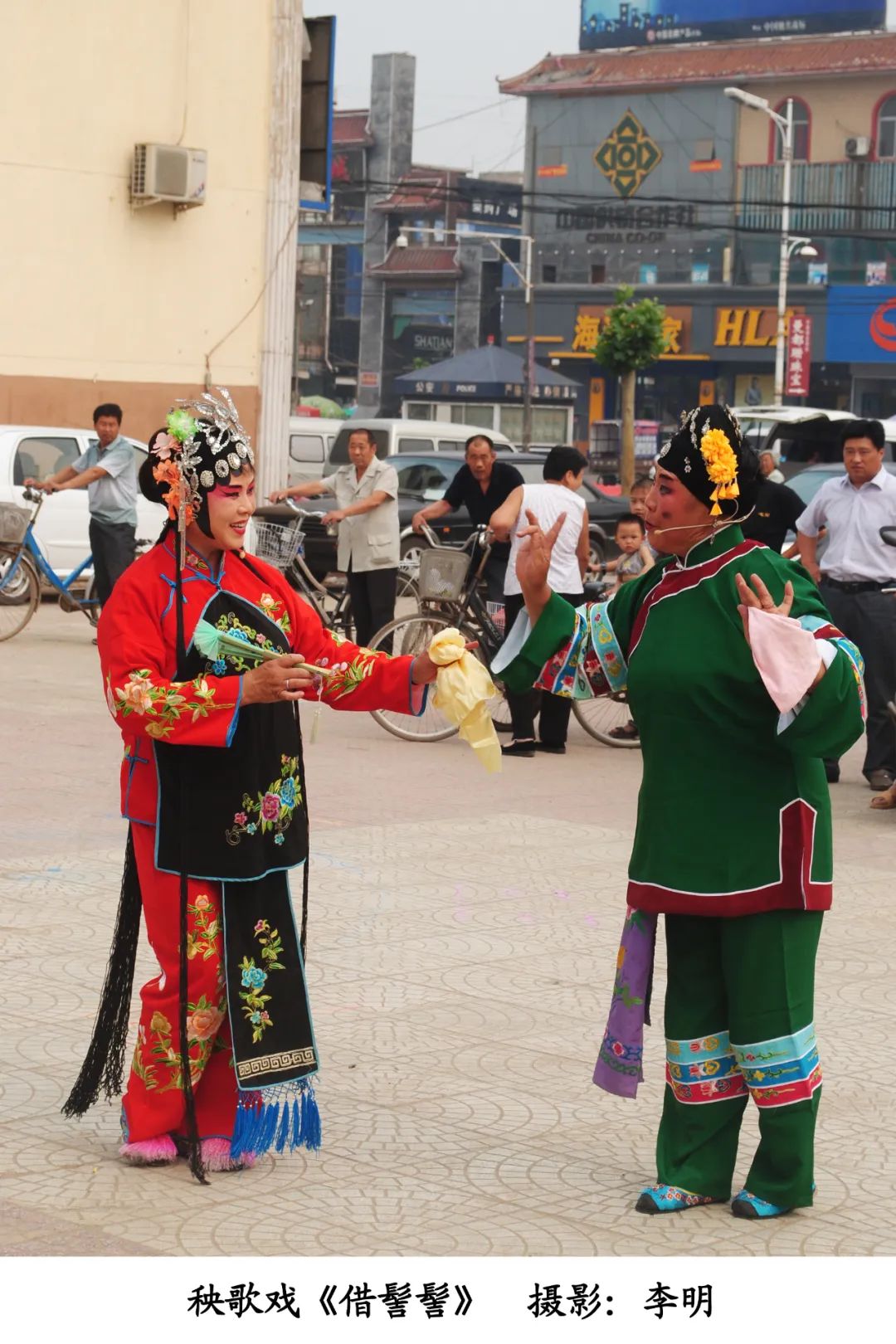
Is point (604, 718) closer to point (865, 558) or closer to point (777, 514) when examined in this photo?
point (777, 514)

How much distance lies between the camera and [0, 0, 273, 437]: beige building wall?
68.7 ft

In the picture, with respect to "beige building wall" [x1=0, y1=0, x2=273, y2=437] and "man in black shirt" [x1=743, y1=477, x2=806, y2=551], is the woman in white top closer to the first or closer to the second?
"man in black shirt" [x1=743, y1=477, x2=806, y2=551]

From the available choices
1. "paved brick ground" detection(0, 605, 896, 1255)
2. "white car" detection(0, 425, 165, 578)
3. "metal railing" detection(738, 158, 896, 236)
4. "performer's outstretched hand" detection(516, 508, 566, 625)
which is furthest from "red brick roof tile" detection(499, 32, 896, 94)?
"performer's outstretched hand" detection(516, 508, 566, 625)

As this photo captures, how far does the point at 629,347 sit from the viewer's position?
46156mm

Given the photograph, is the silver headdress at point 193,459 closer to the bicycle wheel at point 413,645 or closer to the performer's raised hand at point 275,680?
the performer's raised hand at point 275,680

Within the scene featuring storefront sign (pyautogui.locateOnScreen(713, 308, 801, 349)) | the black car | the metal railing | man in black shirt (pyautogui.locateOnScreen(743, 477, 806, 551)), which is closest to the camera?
man in black shirt (pyautogui.locateOnScreen(743, 477, 806, 551))

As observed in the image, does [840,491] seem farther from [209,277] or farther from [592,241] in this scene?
[592,241]

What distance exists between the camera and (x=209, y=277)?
22391mm

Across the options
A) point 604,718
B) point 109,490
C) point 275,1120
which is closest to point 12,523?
point 109,490

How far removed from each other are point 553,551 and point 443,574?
0.83 m

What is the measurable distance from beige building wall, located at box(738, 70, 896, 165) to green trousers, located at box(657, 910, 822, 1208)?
5313 centimetres

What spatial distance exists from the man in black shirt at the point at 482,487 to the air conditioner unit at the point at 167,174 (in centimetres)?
1009

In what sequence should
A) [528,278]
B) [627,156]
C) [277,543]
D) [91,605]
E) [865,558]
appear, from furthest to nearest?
1. [627,156]
2. [528,278]
3. [91,605]
4. [277,543]
5. [865,558]

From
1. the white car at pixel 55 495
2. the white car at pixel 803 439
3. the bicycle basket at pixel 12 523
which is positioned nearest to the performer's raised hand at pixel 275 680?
the bicycle basket at pixel 12 523
